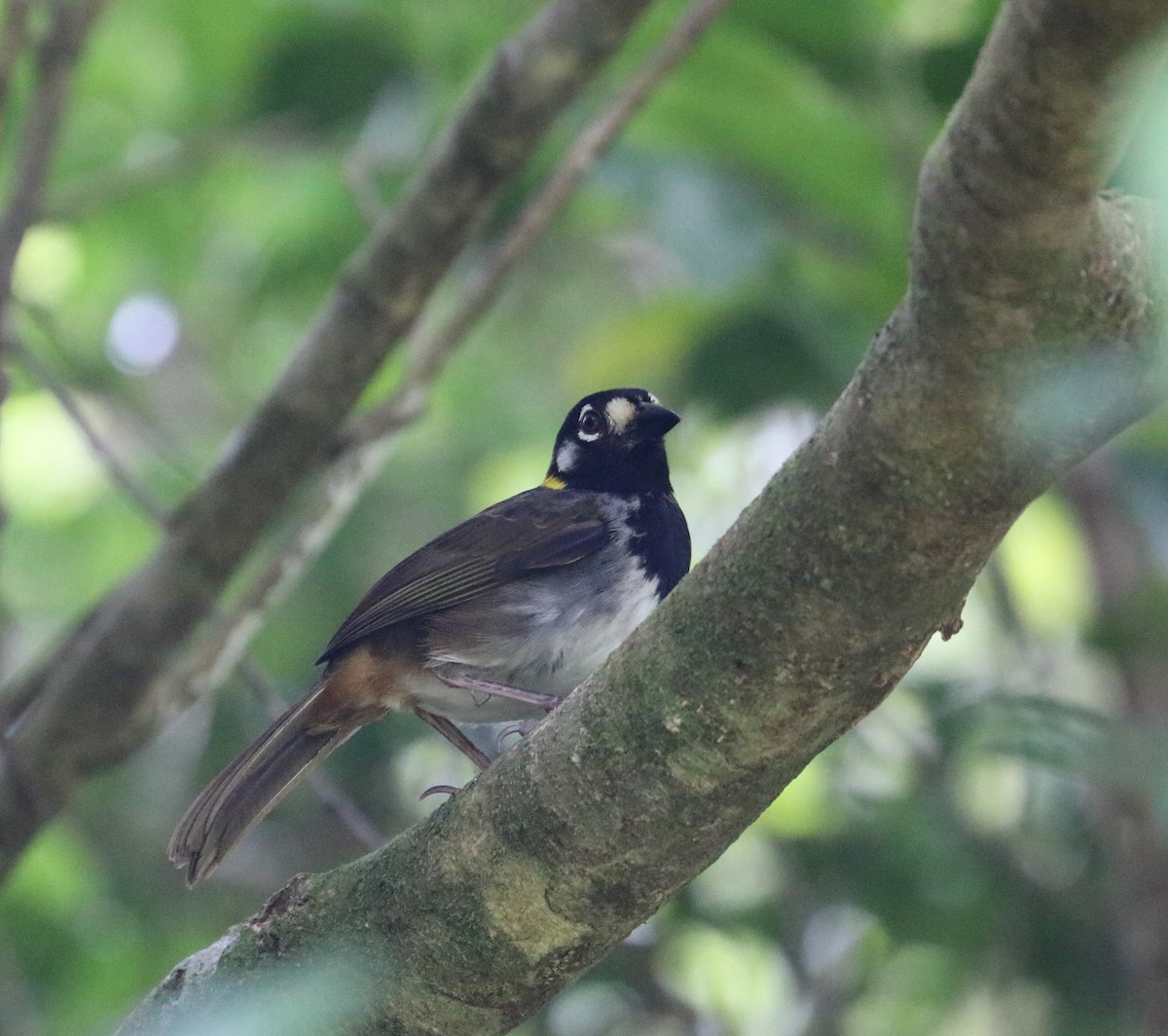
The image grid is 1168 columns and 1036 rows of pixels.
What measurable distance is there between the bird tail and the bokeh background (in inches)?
11.6

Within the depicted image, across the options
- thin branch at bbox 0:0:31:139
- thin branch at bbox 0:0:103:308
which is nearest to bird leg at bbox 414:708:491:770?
thin branch at bbox 0:0:103:308

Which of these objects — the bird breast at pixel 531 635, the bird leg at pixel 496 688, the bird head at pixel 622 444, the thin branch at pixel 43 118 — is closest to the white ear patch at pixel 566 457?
the bird head at pixel 622 444

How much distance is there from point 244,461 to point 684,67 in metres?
1.77

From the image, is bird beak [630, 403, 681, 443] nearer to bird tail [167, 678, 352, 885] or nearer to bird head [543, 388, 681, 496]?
bird head [543, 388, 681, 496]

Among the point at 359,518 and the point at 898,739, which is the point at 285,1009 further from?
the point at 359,518

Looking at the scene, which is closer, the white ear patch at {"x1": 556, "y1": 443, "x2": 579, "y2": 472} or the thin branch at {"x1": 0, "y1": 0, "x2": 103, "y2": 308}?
the thin branch at {"x1": 0, "y1": 0, "x2": 103, "y2": 308}

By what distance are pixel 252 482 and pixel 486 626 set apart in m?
0.79

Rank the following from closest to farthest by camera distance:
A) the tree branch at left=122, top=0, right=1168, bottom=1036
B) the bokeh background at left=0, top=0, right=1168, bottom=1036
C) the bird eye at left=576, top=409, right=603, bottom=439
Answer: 1. the tree branch at left=122, top=0, right=1168, bottom=1036
2. the bokeh background at left=0, top=0, right=1168, bottom=1036
3. the bird eye at left=576, top=409, right=603, bottom=439

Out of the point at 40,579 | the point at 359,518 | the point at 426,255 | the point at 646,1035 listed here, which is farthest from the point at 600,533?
the point at 40,579

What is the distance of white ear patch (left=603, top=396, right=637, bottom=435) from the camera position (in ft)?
16.4

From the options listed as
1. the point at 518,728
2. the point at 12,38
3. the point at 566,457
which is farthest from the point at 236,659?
the point at 12,38

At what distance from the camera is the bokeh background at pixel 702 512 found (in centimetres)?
458

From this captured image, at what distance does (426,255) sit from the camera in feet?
14.0

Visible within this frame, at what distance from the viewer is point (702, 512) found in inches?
255
